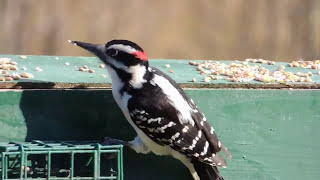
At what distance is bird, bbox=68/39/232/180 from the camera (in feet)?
17.0

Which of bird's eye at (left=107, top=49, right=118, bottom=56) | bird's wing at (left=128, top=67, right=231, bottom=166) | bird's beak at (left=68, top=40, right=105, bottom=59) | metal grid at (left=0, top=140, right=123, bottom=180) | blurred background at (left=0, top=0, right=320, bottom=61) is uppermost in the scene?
blurred background at (left=0, top=0, right=320, bottom=61)

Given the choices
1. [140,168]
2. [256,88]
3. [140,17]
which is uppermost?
[140,17]

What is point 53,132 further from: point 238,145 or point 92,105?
point 238,145

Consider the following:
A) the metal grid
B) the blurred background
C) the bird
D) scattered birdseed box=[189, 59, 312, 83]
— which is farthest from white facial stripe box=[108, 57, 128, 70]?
the blurred background

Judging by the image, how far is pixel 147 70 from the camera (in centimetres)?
534

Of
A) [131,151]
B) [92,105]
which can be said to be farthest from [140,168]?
[92,105]

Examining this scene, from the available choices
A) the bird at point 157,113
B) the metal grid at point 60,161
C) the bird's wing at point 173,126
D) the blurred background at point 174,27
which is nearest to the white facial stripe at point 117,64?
the bird at point 157,113

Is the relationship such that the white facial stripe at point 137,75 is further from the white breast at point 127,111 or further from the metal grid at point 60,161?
the metal grid at point 60,161

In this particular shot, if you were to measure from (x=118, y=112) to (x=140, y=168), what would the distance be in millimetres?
334

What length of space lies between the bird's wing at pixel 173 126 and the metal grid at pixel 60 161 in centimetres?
24

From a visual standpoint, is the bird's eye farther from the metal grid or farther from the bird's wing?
the metal grid

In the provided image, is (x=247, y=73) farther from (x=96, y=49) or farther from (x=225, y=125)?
(x=96, y=49)

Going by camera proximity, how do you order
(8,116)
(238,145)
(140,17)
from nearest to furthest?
(8,116), (238,145), (140,17)

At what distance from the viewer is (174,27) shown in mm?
9086
